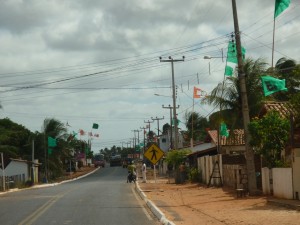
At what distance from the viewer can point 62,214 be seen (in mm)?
17156

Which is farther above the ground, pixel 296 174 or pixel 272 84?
pixel 272 84

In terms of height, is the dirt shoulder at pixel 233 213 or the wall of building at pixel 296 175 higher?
the wall of building at pixel 296 175

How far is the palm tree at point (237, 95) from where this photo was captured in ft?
88.8

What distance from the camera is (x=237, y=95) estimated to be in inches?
1076

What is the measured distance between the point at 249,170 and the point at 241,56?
5.03 meters

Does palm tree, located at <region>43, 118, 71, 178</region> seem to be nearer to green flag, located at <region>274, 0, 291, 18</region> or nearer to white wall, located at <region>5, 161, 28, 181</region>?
white wall, located at <region>5, 161, 28, 181</region>

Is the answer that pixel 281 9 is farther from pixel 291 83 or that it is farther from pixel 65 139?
pixel 65 139

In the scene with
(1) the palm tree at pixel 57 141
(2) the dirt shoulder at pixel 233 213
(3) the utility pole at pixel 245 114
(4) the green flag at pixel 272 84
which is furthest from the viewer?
(1) the palm tree at pixel 57 141

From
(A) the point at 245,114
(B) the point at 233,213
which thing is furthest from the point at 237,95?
(B) the point at 233,213

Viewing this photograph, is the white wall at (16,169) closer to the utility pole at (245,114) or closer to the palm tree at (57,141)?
the palm tree at (57,141)

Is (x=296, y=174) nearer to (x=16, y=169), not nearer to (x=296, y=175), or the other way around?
(x=296, y=175)

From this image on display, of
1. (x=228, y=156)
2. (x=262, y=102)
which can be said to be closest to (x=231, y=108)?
(x=262, y=102)

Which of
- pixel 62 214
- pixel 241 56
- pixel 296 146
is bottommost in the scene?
pixel 62 214

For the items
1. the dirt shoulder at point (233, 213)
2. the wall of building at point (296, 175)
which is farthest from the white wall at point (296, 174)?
the dirt shoulder at point (233, 213)
